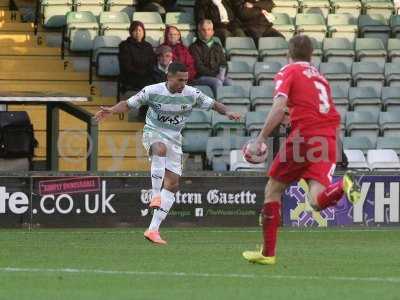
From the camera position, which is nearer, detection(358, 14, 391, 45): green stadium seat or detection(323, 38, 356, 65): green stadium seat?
detection(323, 38, 356, 65): green stadium seat

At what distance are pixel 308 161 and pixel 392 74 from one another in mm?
12484

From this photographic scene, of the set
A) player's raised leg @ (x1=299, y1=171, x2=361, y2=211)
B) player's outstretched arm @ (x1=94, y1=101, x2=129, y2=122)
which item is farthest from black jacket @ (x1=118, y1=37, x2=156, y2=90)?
player's raised leg @ (x1=299, y1=171, x2=361, y2=211)

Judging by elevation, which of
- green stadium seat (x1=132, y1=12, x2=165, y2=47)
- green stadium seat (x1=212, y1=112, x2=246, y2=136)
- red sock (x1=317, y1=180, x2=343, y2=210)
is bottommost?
red sock (x1=317, y1=180, x2=343, y2=210)

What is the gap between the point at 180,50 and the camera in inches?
871

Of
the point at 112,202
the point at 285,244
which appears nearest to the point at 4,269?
the point at 285,244

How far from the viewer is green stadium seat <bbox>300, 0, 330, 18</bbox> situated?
26027 mm

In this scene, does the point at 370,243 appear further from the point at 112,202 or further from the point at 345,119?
the point at 345,119

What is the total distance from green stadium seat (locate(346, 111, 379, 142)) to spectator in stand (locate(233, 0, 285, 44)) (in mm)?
2562

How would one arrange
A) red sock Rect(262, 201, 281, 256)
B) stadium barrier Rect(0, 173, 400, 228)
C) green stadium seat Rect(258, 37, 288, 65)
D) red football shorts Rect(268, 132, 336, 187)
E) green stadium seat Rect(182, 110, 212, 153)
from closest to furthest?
1. red football shorts Rect(268, 132, 336, 187)
2. red sock Rect(262, 201, 281, 256)
3. stadium barrier Rect(0, 173, 400, 228)
4. green stadium seat Rect(182, 110, 212, 153)
5. green stadium seat Rect(258, 37, 288, 65)

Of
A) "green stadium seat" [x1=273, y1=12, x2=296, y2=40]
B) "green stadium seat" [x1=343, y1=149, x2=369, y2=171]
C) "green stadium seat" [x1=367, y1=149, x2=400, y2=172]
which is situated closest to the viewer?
"green stadium seat" [x1=343, y1=149, x2=369, y2=171]

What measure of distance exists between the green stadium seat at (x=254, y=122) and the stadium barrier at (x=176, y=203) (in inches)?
102

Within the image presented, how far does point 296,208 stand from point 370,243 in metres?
3.89

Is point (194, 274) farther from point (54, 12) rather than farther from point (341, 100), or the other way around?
point (54, 12)

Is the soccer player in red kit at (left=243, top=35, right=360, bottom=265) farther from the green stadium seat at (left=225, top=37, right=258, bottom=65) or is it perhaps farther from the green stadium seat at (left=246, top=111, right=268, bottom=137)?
the green stadium seat at (left=225, top=37, right=258, bottom=65)
